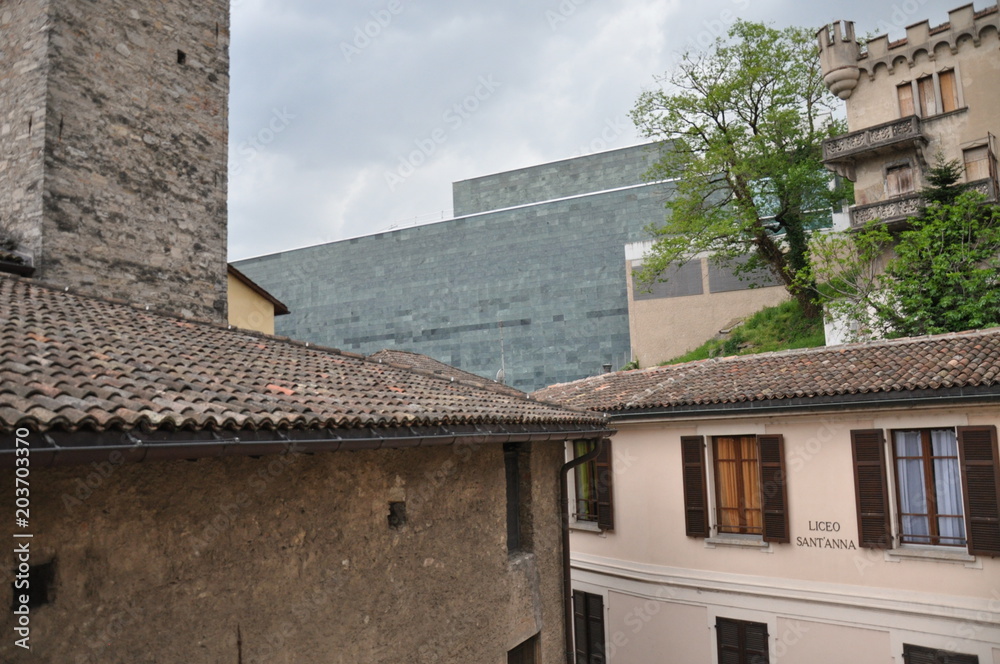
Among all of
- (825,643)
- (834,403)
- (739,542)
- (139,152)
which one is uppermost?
(139,152)

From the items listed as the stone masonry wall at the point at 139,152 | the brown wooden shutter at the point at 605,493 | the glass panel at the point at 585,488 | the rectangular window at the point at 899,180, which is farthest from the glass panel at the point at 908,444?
the rectangular window at the point at 899,180

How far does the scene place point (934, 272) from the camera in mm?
18406

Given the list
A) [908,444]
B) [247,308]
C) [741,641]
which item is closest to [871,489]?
[908,444]

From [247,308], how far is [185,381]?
12.4m

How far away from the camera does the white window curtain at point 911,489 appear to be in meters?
10.6

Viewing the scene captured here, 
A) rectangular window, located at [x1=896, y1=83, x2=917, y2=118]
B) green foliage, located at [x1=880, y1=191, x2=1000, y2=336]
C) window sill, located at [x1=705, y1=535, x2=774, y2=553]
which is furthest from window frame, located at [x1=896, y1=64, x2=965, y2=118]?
window sill, located at [x1=705, y1=535, x2=774, y2=553]

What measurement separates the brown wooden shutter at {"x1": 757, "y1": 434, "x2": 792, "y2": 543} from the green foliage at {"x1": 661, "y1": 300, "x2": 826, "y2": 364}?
14.0m

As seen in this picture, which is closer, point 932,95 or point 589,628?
point 589,628

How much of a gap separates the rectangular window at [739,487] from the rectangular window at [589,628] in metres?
2.72

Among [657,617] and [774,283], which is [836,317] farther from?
[657,617]

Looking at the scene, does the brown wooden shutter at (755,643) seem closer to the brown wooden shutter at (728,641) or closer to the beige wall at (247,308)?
the brown wooden shutter at (728,641)

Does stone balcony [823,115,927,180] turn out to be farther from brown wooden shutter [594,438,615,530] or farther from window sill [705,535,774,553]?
window sill [705,535,774,553]

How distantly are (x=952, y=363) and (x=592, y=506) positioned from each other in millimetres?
6802

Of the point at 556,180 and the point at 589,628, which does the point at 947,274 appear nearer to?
the point at 589,628
